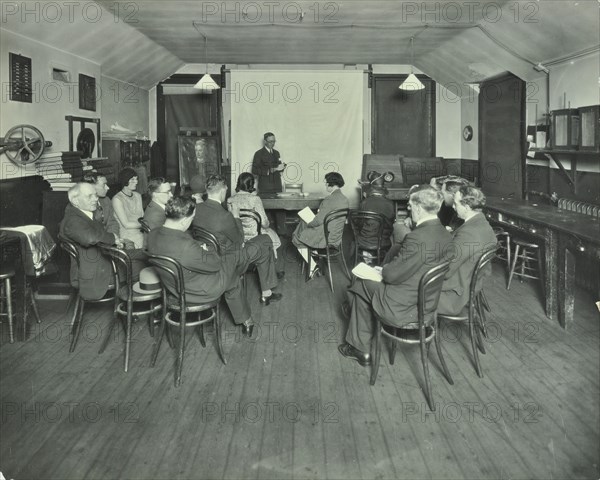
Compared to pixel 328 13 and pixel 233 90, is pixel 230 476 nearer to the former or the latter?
pixel 328 13

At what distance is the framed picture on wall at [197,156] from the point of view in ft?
31.1

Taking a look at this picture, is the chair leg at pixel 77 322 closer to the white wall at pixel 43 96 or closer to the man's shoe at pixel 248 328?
the man's shoe at pixel 248 328

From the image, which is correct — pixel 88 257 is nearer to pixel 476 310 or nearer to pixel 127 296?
pixel 127 296

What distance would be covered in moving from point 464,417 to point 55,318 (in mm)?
3262

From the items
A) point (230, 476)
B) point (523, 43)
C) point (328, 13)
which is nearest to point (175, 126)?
point (328, 13)

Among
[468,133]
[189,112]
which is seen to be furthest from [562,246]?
[189,112]

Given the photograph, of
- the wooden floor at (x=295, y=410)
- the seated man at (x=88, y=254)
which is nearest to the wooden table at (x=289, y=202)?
the wooden floor at (x=295, y=410)

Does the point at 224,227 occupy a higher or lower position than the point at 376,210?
lower

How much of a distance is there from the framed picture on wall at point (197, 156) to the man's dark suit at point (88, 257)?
234 inches

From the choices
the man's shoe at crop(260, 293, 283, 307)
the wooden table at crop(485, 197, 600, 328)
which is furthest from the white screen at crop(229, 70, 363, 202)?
the wooden table at crop(485, 197, 600, 328)

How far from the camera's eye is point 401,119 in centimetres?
1039

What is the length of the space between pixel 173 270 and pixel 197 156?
6.78 metres

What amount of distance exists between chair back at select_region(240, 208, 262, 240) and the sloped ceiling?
250 centimetres

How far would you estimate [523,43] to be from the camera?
6176mm
